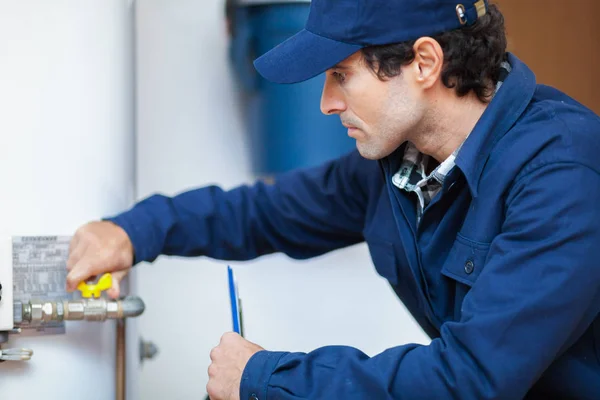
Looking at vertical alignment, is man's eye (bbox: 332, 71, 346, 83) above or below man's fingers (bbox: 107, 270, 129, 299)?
above

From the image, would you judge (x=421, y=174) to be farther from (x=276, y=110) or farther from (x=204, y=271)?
(x=204, y=271)

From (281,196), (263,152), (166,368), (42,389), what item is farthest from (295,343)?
(42,389)

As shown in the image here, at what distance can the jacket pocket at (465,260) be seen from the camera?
818 millimetres

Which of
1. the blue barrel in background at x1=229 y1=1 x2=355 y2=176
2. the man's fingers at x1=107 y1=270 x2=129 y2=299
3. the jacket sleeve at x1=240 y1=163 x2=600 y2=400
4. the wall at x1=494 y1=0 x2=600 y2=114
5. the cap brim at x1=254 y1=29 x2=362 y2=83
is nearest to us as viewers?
the jacket sleeve at x1=240 y1=163 x2=600 y2=400

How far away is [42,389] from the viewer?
90 cm

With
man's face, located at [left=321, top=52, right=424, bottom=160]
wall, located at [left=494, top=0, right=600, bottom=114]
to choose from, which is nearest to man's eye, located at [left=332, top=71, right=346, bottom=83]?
man's face, located at [left=321, top=52, right=424, bottom=160]

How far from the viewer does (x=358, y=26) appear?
818mm

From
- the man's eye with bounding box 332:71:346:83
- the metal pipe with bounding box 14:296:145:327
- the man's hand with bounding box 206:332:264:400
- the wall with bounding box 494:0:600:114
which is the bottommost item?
the man's hand with bounding box 206:332:264:400

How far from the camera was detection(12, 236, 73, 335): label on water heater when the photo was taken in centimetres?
89

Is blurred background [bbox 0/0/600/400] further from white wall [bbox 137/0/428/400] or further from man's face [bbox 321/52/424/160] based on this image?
man's face [bbox 321/52/424/160]

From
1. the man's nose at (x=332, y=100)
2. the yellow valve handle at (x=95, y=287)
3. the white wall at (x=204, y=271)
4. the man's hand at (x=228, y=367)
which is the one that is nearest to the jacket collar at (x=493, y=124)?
the man's nose at (x=332, y=100)

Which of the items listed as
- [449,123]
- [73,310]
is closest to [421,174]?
[449,123]

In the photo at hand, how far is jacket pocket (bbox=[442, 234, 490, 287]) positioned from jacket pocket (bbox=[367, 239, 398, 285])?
0.13 meters

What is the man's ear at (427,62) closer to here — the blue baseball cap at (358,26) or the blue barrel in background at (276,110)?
the blue baseball cap at (358,26)
